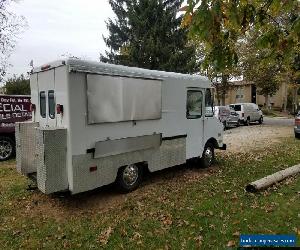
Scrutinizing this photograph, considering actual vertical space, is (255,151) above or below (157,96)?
below

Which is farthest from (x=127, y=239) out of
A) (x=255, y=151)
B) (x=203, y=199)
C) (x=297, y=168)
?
(x=255, y=151)

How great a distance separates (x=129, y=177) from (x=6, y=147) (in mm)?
6984

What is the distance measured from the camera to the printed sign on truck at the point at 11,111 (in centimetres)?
1265

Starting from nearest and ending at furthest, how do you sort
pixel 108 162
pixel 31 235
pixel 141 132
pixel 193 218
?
1. pixel 31 235
2. pixel 193 218
3. pixel 108 162
4. pixel 141 132

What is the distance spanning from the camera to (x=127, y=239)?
18.9 ft

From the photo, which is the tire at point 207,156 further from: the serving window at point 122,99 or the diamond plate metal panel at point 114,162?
the serving window at point 122,99

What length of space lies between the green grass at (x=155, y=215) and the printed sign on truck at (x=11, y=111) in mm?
3603

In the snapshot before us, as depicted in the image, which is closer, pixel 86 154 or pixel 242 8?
pixel 242 8

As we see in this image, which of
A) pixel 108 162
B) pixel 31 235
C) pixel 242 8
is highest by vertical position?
pixel 242 8

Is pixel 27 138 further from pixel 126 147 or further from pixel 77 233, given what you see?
pixel 77 233

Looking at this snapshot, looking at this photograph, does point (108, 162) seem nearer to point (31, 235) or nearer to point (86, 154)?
point (86, 154)

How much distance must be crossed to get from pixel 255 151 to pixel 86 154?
363 inches

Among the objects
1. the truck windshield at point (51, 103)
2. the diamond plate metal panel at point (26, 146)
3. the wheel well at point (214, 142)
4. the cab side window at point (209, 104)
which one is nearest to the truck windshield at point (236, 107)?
the wheel well at point (214, 142)

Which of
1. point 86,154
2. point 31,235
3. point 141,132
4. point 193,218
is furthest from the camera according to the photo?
point 141,132
